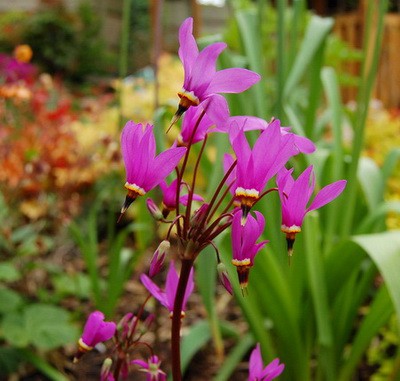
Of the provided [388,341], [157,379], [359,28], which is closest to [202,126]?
[157,379]

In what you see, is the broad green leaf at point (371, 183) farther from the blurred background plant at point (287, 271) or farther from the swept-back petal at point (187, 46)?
the swept-back petal at point (187, 46)

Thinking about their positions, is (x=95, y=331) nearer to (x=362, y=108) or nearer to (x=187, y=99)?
(x=187, y=99)

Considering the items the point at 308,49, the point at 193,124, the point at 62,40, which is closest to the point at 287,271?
the point at 308,49

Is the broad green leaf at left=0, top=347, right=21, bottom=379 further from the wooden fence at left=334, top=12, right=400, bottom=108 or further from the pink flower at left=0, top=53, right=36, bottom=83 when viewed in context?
the wooden fence at left=334, top=12, right=400, bottom=108

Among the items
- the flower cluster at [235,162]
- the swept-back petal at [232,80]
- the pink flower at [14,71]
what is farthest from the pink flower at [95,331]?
the pink flower at [14,71]

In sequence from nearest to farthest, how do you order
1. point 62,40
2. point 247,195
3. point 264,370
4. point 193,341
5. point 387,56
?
point 247,195, point 264,370, point 193,341, point 387,56, point 62,40

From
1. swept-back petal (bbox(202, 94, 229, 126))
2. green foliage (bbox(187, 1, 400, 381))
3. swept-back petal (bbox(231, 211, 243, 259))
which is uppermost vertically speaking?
swept-back petal (bbox(202, 94, 229, 126))

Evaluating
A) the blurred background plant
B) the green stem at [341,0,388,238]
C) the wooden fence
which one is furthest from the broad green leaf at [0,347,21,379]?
the wooden fence
